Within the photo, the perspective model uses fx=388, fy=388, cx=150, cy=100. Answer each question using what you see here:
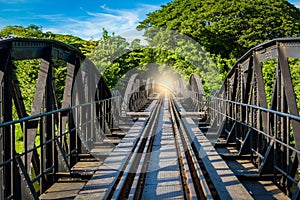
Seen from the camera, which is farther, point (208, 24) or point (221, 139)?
point (208, 24)

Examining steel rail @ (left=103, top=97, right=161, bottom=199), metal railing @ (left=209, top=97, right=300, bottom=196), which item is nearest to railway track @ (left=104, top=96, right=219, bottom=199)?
steel rail @ (left=103, top=97, right=161, bottom=199)

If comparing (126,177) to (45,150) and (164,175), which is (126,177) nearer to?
(164,175)

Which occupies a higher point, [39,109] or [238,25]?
[238,25]

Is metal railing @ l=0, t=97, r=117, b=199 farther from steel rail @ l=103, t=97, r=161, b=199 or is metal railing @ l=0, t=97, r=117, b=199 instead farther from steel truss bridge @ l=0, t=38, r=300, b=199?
steel rail @ l=103, t=97, r=161, b=199

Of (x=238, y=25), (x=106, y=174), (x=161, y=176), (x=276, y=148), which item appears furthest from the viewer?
(x=238, y=25)

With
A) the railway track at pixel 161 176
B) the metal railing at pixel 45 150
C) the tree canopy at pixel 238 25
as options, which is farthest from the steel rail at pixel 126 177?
the tree canopy at pixel 238 25

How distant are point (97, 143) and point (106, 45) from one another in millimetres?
19489

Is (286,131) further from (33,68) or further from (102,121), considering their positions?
(33,68)

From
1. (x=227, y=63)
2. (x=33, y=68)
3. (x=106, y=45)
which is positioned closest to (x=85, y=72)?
(x=106, y=45)

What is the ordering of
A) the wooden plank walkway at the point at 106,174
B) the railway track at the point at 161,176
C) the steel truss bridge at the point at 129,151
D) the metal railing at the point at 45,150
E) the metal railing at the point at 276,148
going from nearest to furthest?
the metal railing at the point at 45,150 < the steel truss bridge at the point at 129,151 < the metal railing at the point at 276,148 < the wooden plank walkway at the point at 106,174 < the railway track at the point at 161,176

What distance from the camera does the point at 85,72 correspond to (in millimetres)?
9141

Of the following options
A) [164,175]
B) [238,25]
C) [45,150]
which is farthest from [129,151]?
[238,25]

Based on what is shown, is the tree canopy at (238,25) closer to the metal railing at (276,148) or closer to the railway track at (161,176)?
the railway track at (161,176)

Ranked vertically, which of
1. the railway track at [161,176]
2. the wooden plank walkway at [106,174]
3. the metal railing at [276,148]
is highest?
the metal railing at [276,148]
